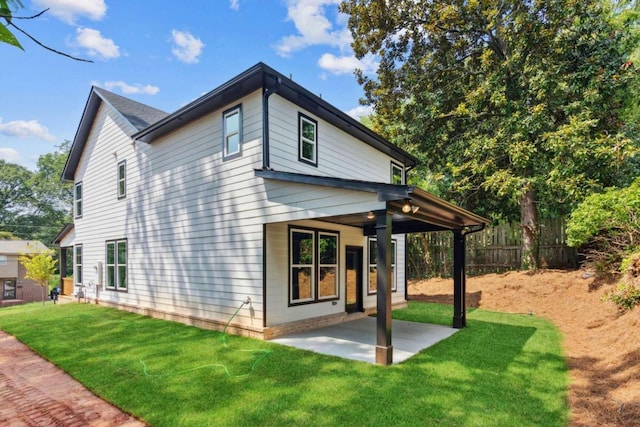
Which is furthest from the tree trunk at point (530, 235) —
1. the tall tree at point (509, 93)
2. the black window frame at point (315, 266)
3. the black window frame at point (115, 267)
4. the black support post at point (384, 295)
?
the black window frame at point (115, 267)

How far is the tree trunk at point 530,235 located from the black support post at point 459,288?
531cm

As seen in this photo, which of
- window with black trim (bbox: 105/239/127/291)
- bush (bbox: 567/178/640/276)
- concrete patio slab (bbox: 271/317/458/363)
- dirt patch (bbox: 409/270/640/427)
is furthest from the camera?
window with black trim (bbox: 105/239/127/291)

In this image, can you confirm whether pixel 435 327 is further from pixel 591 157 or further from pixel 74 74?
pixel 74 74

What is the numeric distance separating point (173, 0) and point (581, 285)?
11.9m

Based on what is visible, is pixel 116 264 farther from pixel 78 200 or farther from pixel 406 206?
pixel 406 206

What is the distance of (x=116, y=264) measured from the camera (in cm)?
1160

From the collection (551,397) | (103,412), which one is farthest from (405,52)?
(103,412)

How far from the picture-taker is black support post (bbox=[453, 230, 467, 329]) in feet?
27.0

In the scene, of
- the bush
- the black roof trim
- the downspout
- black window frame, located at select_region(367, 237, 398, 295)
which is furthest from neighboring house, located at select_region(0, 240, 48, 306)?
the bush

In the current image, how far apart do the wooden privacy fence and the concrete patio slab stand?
631 centimetres

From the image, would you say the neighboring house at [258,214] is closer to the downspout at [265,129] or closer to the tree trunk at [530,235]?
the downspout at [265,129]

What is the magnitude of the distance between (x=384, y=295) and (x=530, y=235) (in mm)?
9257

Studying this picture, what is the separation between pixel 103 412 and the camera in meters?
4.06

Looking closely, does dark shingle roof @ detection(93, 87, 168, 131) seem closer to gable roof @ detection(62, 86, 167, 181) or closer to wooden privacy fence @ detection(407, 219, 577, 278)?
gable roof @ detection(62, 86, 167, 181)
